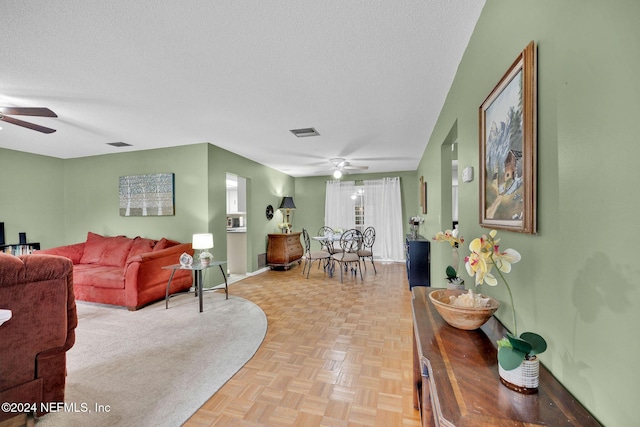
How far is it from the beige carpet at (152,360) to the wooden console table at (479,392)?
63.1 inches

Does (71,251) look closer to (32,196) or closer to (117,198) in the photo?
(117,198)

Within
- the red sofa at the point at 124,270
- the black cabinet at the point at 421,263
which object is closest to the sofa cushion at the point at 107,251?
the red sofa at the point at 124,270

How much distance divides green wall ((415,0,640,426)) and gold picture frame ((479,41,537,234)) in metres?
0.03

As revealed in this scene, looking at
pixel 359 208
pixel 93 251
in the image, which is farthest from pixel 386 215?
pixel 93 251

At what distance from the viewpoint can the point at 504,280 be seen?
0.87 m

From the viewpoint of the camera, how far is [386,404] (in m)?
1.75

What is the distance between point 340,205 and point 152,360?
566cm

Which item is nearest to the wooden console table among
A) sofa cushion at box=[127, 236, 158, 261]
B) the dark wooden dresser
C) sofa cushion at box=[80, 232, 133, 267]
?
sofa cushion at box=[127, 236, 158, 261]

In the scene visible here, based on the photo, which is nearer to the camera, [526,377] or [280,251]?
[526,377]

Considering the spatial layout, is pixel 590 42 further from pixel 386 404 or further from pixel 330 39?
pixel 386 404

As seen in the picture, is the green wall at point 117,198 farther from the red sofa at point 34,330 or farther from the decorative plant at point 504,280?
the decorative plant at point 504,280

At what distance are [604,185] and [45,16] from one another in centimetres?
278

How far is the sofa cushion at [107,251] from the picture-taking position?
4219 mm

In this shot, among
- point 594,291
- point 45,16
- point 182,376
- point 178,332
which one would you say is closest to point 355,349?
point 182,376
